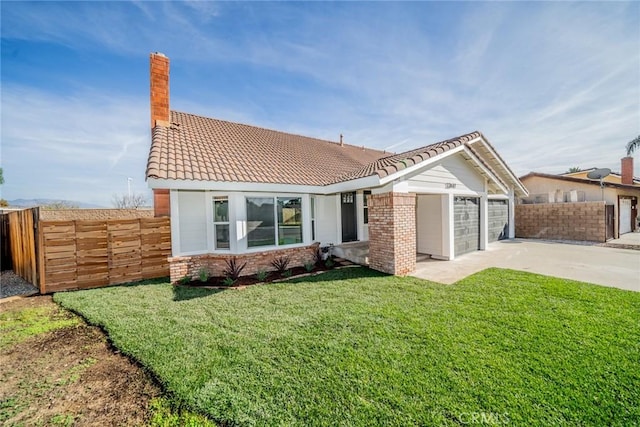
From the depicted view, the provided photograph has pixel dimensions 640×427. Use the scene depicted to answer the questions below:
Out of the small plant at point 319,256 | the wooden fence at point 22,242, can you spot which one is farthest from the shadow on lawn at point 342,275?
the wooden fence at point 22,242

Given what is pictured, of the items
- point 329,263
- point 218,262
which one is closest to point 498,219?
point 329,263

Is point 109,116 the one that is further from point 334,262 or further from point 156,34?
point 334,262

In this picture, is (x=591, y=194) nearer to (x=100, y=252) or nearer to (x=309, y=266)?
(x=309, y=266)

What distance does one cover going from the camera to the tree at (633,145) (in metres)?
20.5

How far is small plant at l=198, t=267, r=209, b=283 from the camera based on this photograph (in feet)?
26.1

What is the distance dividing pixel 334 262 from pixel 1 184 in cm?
5895

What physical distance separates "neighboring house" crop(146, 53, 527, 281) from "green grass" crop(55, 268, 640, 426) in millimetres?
2205

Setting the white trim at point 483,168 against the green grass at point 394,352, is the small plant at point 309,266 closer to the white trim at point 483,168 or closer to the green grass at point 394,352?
the green grass at point 394,352

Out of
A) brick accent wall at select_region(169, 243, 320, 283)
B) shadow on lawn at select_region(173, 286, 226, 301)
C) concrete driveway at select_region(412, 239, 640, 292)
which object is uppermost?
brick accent wall at select_region(169, 243, 320, 283)

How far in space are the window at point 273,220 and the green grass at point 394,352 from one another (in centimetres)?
270

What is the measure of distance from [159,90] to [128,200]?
32960 mm

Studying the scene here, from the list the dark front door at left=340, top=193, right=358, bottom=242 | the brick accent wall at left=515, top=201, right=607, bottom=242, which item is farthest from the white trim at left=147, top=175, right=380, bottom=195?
the brick accent wall at left=515, top=201, right=607, bottom=242

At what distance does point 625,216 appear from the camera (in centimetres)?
1789

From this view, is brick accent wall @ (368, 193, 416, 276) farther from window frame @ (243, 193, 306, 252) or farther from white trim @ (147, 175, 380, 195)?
window frame @ (243, 193, 306, 252)
